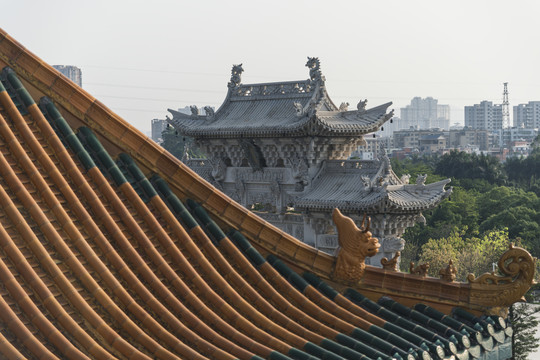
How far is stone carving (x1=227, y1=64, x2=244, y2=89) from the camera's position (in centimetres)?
2542

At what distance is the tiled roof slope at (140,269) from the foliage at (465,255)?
25388 mm

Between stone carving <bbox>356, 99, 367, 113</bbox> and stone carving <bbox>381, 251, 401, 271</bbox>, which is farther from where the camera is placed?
stone carving <bbox>356, 99, 367, 113</bbox>

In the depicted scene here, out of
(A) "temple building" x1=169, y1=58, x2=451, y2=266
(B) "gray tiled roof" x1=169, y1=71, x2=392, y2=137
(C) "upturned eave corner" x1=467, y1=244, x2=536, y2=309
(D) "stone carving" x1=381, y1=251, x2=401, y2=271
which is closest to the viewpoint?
(C) "upturned eave corner" x1=467, y1=244, x2=536, y2=309

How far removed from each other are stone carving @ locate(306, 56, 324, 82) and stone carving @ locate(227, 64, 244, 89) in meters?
2.87

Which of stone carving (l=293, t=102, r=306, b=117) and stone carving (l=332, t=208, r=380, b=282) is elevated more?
stone carving (l=293, t=102, r=306, b=117)

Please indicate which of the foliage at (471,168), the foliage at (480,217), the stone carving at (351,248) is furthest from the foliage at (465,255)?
the foliage at (471,168)

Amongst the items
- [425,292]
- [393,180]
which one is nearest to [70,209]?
[425,292]

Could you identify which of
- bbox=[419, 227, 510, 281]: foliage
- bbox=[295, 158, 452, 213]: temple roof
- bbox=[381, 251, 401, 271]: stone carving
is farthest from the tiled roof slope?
bbox=[419, 227, 510, 281]: foliage

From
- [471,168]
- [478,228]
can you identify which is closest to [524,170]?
[471,168]

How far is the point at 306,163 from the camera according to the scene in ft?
76.0

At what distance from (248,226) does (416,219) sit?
14.9 meters

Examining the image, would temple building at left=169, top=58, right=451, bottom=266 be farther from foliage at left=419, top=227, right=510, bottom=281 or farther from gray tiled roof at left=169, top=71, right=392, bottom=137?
foliage at left=419, top=227, right=510, bottom=281

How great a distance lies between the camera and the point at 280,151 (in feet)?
78.0

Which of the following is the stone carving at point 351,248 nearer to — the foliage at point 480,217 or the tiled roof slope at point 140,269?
the tiled roof slope at point 140,269
